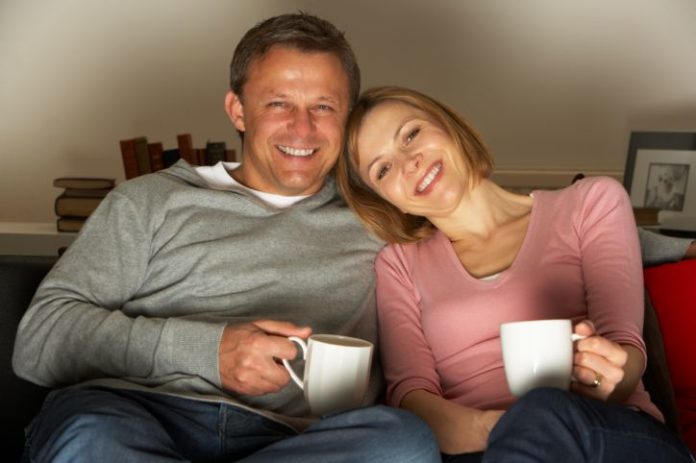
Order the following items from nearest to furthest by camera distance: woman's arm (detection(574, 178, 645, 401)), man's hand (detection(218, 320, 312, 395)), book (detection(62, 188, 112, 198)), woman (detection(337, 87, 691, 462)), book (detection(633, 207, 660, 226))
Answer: woman's arm (detection(574, 178, 645, 401)) → man's hand (detection(218, 320, 312, 395)) → woman (detection(337, 87, 691, 462)) → book (detection(633, 207, 660, 226)) → book (detection(62, 188, 112, 198))

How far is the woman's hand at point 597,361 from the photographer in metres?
1.19

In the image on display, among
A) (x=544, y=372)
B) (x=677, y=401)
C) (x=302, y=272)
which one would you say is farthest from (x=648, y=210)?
(x=544, y=372)

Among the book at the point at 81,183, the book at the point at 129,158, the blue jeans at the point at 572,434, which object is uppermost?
the book at the point at 129,158

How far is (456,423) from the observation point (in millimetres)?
1417

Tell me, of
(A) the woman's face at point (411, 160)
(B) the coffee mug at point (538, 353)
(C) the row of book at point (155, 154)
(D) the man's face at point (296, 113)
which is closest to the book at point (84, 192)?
(C) the row of book at point (155, 154)

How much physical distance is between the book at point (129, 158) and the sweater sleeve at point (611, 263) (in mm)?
1586

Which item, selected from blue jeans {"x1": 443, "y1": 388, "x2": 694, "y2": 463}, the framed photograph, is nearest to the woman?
blue jeans {"x1": 443, "y1": 388, "x2": 694, "y2": 463}

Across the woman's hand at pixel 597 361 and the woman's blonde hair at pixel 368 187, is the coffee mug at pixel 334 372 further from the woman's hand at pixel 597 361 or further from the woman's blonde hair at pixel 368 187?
the woman's blonde hair at pixel 368 187

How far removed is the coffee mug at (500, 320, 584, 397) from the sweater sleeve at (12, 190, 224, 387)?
0.51 metres

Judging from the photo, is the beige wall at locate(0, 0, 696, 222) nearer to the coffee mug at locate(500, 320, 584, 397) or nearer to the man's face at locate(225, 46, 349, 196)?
the man's face at locate(225, 46, 349, 196)

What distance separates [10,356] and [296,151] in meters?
0.69

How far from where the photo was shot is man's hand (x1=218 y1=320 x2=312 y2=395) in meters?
1.31

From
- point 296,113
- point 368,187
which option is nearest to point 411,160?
point 368,187

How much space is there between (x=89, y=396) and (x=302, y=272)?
0.49 meters
